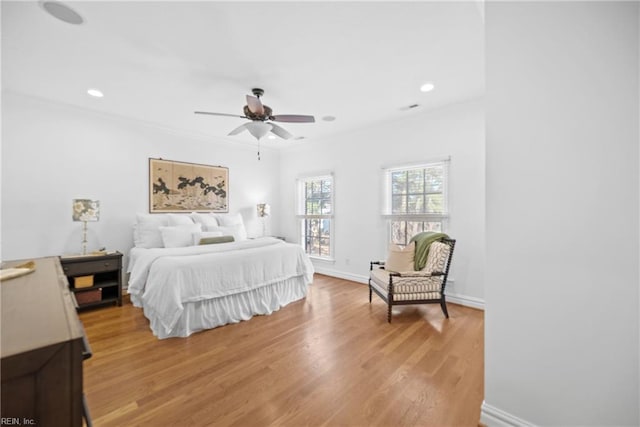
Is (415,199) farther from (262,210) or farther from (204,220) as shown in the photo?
(204,220)

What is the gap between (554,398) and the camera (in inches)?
52.7

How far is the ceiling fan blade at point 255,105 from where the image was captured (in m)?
2.76

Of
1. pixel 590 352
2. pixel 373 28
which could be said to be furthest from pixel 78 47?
pixel 590 352

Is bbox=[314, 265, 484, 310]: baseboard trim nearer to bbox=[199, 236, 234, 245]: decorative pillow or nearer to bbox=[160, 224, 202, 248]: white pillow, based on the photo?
bbox=[199, 236, 234, 245]: decorative pillow

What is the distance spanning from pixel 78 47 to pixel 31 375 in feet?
9.45

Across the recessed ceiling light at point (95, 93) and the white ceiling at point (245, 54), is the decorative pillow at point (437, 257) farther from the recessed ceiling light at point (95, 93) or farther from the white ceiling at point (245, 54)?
the recessed ceiling light at point (95, 93)

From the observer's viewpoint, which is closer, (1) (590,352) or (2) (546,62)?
(1) (590,352)

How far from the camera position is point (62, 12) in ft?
6.31

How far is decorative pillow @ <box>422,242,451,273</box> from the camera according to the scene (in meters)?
3.10

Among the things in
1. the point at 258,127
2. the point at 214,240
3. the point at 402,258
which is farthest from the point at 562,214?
the point at 214,240

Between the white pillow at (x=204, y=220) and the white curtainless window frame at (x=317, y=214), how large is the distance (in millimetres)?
1824

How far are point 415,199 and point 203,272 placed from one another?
3.08 metres

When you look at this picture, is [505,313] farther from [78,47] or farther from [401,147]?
[78,47]

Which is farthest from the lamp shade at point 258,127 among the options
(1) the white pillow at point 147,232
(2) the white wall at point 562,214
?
(2) the white wall at point 562,214
